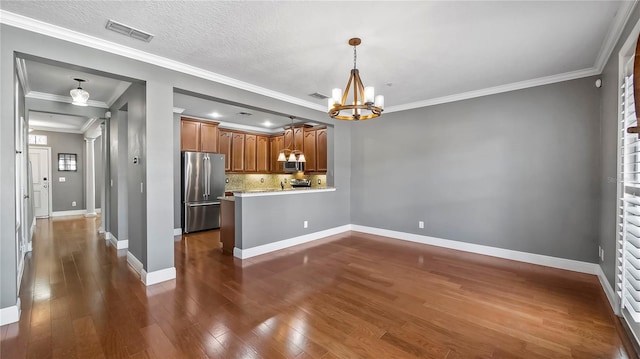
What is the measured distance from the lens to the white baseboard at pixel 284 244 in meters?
4.31

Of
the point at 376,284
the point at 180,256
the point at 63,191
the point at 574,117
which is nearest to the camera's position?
the point at 376,284

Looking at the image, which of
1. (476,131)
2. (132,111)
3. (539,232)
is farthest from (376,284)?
(132,111)

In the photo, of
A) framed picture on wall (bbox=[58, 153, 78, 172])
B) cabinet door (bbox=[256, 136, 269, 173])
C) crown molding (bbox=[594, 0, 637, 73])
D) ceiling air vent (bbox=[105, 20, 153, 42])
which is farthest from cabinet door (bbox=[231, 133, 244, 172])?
crown molding (bbox=[594, 0, 637, 73])

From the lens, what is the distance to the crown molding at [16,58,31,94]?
320 centimetres

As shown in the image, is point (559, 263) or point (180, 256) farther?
point (180, 256)

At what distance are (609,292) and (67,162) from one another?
12.7 metres

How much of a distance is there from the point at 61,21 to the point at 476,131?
5396mm

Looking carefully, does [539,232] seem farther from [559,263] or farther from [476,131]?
[476,131]

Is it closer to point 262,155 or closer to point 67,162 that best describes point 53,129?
point 67,162

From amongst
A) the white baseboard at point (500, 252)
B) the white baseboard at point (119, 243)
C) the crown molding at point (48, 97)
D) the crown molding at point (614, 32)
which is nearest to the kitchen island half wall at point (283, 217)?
the white baseboard at point (500, 252)

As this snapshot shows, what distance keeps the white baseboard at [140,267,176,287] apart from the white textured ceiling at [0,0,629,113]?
8.50ft

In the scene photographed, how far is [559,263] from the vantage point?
381cm

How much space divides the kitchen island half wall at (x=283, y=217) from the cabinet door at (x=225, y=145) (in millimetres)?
2832

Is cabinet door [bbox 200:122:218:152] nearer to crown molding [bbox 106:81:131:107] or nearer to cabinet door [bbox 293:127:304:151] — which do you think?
crown molding [bbox 106:81:131:107]
